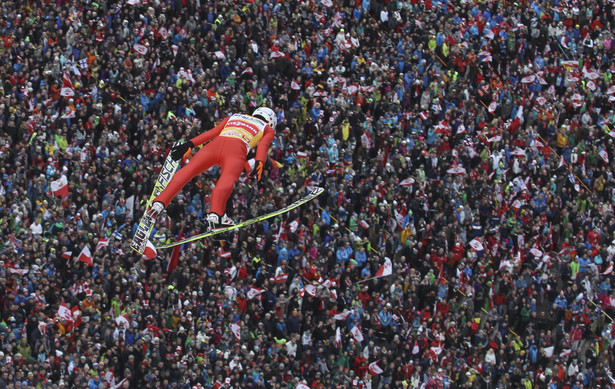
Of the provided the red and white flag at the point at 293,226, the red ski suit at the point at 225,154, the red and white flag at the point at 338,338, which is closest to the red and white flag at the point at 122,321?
the red and white flag at the point at 338,338

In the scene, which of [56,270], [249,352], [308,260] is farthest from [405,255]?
[56,270]

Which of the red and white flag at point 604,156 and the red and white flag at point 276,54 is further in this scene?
the red and white flag at point 604,156

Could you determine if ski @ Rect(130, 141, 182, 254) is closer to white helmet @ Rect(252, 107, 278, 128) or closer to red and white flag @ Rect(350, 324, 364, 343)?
Answer: white helmet @ Rect(252, 107, 278, 128)

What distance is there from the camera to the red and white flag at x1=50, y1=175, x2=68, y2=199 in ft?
117

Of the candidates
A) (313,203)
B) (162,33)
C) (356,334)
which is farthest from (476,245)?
(162,33)

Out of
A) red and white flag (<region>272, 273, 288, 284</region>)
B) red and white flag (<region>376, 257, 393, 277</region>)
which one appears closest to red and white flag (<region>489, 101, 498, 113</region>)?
red and white flag (<region>376, 257, 393, 277</region>)

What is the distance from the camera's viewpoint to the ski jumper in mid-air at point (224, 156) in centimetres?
2680

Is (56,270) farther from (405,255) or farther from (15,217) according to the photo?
(405,255)

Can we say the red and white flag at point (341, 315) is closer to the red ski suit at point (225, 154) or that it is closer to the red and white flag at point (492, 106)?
the red ski suit at point (225, 154)

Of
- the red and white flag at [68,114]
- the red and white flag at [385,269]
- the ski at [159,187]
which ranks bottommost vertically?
the ski at [159,187]

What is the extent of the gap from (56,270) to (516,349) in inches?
438

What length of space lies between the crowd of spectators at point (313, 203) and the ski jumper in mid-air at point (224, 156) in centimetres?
636

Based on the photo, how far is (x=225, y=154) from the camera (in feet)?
89.9

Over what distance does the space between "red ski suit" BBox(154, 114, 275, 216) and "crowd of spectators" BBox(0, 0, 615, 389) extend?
645 centimetres
